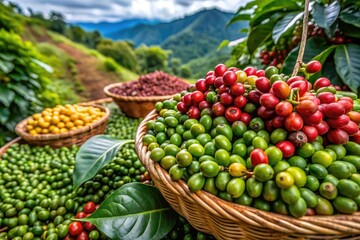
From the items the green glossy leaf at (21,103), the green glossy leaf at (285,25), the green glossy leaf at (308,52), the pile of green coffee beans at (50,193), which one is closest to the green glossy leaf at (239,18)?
the green glossy leaf at (285,25)

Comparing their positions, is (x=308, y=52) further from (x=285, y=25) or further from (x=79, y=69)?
(x=79, y=69)

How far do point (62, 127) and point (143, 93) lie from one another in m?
0.86

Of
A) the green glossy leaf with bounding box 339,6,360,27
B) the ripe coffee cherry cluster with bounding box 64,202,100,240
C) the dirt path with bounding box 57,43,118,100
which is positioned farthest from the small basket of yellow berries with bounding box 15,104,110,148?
the dirt path with bounding box 57,43,118,100

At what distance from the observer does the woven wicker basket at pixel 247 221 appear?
1.91 ft

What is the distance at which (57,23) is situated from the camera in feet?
44.3

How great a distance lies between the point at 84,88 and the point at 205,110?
23.6ft

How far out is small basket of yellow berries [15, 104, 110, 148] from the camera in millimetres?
1866

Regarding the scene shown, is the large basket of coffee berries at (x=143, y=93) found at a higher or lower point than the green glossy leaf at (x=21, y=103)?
lower

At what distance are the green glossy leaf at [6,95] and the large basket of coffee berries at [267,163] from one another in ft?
6.36

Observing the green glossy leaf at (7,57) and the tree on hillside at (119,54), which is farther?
the tree on hillside at (119,54)

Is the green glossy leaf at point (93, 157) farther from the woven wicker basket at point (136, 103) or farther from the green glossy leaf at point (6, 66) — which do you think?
the green glossy leaf at point (6, 66)

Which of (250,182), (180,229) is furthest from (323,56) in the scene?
(180,229)

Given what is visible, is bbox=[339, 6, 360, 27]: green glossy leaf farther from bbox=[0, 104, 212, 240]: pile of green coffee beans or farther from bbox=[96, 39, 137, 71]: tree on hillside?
bbox=[96, 39, 137, 71]: tree on hillside

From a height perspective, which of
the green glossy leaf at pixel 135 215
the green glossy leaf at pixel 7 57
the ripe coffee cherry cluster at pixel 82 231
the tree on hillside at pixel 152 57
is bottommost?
the ripe coffee cherry cluster at pixel 82 231
